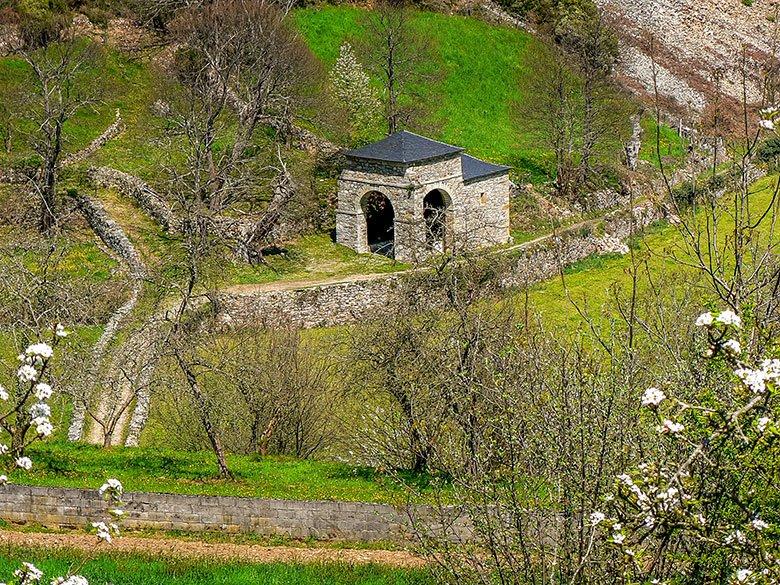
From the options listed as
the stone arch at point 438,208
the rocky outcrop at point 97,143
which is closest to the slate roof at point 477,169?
the stone arch at point 438,208

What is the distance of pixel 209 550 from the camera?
715 inches

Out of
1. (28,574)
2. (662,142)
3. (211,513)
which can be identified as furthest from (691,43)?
(28,574)

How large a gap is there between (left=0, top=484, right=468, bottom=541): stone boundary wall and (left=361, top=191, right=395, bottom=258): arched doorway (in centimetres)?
1966

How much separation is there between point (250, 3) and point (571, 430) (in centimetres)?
3396

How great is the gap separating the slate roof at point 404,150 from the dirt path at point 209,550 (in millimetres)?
19154

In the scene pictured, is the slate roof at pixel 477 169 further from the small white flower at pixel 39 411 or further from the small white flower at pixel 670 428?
the small white flower at pixel 670 428

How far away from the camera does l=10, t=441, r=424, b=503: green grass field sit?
2006cm

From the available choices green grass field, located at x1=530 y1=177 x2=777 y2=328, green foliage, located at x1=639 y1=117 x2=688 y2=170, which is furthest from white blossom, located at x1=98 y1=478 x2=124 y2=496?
green foliage, located at x1=639 y1=117 x2=688 y2=170

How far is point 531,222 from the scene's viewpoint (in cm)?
4069

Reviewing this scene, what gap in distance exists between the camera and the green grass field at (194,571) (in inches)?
636

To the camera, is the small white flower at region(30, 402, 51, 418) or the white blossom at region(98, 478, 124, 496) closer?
the small white flower at region(30, 402, 51, 418)

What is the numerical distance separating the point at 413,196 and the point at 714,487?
26.1 meters

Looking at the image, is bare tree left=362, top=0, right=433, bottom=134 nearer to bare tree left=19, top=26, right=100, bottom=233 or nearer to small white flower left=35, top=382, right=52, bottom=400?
bare tree left=19, top=26, right=100, bottom=233

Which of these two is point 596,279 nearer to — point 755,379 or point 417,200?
point 417,200
